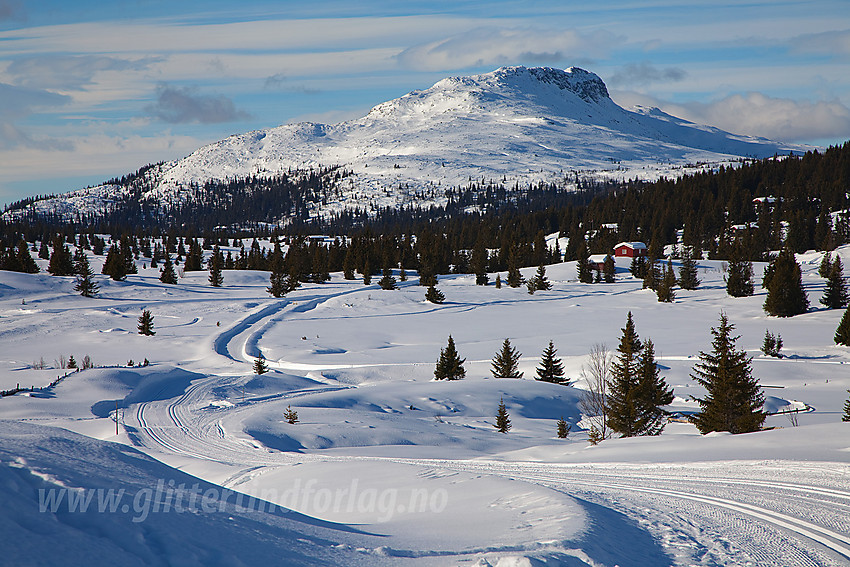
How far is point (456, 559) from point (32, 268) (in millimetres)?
92131

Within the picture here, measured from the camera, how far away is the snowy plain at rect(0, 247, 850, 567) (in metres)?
5.18

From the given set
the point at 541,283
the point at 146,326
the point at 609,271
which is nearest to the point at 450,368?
the point at 146,326

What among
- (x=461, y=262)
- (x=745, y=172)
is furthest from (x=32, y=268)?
(x=745, y=172)

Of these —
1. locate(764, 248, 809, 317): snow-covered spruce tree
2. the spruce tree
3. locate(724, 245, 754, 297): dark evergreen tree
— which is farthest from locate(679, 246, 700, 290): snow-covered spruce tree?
the spruce tree

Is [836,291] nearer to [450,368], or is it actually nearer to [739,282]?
[739,282]

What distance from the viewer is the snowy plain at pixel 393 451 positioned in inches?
204

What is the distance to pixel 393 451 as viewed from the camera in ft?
53.1

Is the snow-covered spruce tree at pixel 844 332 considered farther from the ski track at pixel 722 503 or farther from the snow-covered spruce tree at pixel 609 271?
the snow-covered spruce tree at pixel 609 271

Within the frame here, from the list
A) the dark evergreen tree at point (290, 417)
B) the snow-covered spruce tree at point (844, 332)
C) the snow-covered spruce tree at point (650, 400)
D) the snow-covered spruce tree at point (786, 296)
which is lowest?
the dark evergreen tree at point (290, 417)

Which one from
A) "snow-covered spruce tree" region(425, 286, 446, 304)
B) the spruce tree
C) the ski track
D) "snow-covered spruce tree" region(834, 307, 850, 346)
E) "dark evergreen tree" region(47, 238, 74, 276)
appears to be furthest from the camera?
"dark evergreen tree" region(47, 238, 74, 276)

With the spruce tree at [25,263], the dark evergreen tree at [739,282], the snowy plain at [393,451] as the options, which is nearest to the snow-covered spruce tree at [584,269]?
the dark evergreen tree at [739,282]

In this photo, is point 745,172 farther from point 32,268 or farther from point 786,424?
point 32,268

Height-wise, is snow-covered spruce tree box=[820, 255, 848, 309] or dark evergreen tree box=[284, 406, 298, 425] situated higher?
snow-covered spruce tree box=[820, 255, 848, 309]

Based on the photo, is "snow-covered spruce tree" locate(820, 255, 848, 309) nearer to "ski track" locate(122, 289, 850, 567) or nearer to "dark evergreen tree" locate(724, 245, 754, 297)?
"dark evergreen tree" locate(724, 245, 754, 297)
